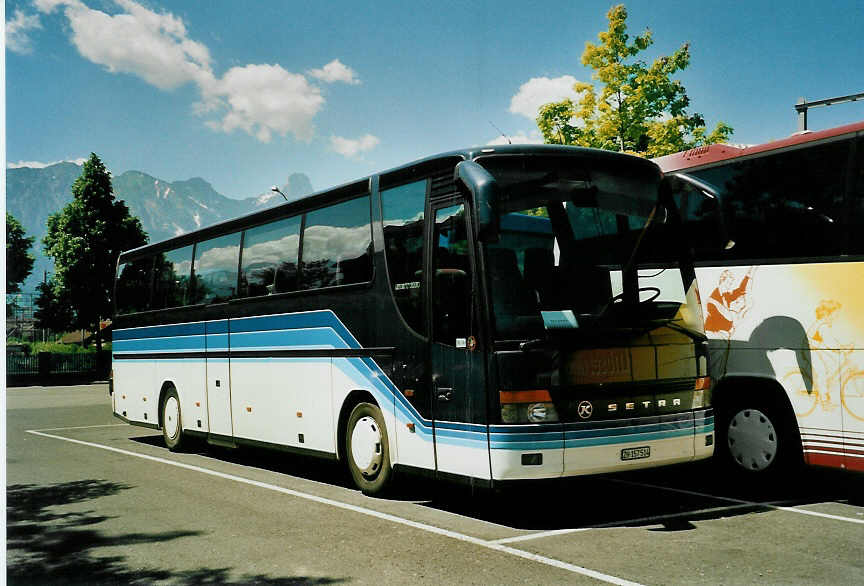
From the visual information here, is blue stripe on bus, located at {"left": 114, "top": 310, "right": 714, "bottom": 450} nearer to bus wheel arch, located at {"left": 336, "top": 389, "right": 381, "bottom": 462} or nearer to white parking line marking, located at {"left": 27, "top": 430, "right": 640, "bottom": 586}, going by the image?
bus wheel arch, located at {"left": 336, "top": 389, "right": 381, "bottom": 462}

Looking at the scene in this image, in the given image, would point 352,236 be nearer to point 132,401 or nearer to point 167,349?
point 167,349

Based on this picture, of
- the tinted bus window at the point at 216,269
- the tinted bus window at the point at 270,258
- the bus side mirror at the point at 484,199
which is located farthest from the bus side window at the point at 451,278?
the tinted bus window at the point at 216,269

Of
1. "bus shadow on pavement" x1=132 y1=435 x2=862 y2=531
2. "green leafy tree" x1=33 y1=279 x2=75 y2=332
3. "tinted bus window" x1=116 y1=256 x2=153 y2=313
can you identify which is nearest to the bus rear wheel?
"tinted bus window" x1=116 y1=256 x2=153 y2=313

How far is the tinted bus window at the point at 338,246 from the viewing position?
365 inches

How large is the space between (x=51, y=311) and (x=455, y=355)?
1818 inches

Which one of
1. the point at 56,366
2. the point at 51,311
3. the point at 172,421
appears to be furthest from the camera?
the point at 51,311

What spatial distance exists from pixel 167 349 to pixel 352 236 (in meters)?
6.13

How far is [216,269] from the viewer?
41.5 ft

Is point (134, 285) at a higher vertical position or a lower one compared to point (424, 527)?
higher

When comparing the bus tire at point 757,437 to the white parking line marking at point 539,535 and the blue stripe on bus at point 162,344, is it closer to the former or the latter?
the white parking line marking at point 539,535

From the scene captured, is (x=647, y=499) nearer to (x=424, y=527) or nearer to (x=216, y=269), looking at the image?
(x=424, y=527)

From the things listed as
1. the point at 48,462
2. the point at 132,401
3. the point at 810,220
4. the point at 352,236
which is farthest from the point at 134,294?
the point at 810,220

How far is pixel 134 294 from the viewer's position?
1575 centimetres

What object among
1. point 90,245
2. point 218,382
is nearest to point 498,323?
point 218,382
